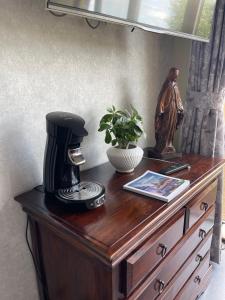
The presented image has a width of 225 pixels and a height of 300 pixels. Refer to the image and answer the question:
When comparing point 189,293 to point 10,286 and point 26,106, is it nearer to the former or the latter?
point 10,286

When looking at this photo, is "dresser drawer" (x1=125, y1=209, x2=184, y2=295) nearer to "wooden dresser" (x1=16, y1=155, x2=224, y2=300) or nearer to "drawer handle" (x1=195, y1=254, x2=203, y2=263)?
"wooden dresser" (x1=16, y1=155, x2=224, y2=300)

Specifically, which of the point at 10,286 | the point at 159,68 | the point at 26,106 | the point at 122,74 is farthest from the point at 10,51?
the point at 159,68

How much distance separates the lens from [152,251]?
88 cm

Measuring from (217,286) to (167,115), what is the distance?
47.6 inches

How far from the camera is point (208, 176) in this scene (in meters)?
1.22

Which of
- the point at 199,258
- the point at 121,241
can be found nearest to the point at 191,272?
the point at 199,258

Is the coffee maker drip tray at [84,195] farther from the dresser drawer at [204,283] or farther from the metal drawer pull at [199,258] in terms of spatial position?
the dresser drawer at [204,283]

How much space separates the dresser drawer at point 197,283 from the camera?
126 cm

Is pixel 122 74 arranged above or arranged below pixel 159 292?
above

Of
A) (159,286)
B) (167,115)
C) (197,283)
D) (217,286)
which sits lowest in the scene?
(217,286)

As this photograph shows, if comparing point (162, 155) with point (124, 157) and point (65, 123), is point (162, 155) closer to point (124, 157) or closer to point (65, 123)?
point (124, 157)

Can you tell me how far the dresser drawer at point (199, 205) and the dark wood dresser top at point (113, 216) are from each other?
6 cm

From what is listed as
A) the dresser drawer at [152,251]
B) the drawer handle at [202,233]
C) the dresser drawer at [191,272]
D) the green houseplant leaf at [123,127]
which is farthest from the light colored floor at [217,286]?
the green houseplant leaf at [123,127]

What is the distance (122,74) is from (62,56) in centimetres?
43
